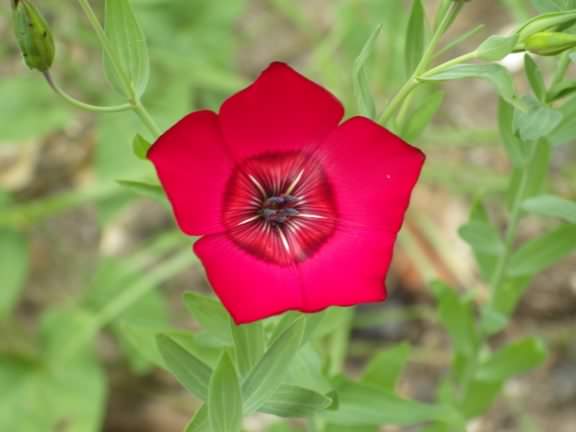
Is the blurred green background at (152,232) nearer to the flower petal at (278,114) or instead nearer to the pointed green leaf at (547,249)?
the pointed green leaf at (547,249)

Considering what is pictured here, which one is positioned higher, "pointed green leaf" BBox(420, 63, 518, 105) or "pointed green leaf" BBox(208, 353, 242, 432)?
"pointed green leaf" BBox(420, 63, 518, 105)

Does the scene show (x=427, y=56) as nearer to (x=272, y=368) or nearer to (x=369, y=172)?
(x=369, y=172)

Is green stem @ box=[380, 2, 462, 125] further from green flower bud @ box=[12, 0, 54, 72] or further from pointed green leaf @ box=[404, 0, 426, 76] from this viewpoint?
green flower bud @ box=[12, 0, 54, 72]

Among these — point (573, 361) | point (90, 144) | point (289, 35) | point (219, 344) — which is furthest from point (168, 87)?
point (219, 344)

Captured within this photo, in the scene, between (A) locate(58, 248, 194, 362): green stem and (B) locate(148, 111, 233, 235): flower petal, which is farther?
(A) locate(58, 248, 194, 362): green stem

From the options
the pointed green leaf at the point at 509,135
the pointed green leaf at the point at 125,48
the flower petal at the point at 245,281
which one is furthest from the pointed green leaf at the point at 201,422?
the pointed green leaf at the point at 509,135

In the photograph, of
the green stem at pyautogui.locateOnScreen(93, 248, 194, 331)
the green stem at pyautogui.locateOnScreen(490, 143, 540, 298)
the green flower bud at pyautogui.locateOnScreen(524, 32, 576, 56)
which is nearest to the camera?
the green flower bud at pyautogui.locateOnScreen(524, 32, 576, 56)

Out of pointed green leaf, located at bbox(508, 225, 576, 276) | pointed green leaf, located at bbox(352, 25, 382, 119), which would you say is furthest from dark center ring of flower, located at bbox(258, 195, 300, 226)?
pointed green leaf, located at bbox(508, 225, 576, 276)

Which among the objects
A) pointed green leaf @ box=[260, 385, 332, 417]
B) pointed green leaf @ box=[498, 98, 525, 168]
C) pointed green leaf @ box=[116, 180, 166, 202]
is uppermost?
pointed green leaf @ box=[498, 98, 525, 168]
